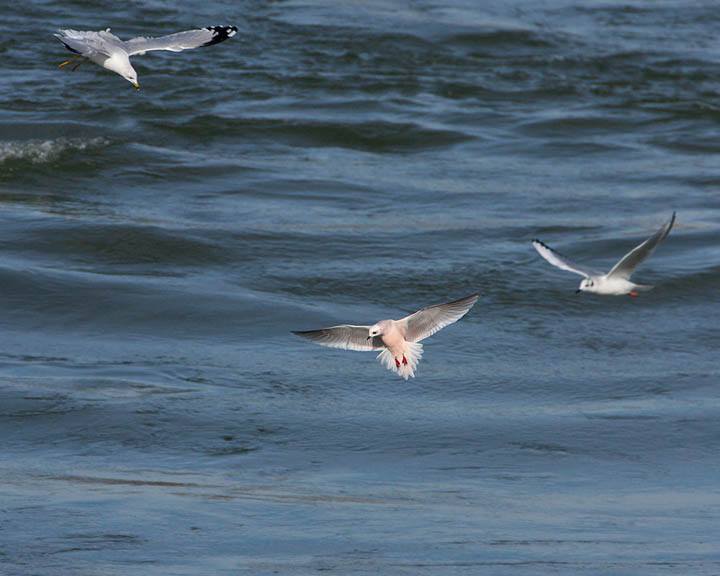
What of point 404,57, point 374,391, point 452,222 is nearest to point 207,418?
point 374,391

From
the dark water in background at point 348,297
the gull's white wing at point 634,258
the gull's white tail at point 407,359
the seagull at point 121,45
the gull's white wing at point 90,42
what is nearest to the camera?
the gull's white tail at point 407,359

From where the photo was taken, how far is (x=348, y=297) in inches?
544

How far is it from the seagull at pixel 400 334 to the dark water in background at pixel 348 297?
120 centimetres

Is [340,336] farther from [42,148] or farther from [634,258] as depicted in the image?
[42,148]

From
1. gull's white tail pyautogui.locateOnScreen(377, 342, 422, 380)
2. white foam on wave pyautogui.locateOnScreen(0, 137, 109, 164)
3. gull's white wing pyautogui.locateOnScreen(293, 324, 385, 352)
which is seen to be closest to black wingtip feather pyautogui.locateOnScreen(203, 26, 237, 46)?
gull's white wing pyautogui.locateOnScreen(293, 324, 385, 352)

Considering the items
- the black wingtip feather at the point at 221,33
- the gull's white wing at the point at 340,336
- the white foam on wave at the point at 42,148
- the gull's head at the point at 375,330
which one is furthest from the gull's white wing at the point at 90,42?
the white foam on wave at the point at 42,148

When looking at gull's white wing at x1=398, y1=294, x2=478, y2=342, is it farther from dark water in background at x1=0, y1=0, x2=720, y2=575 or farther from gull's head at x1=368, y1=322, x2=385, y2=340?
dark water in background at x1=0, y1=0, x2=720, y2=575

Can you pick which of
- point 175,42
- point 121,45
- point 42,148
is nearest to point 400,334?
point 175,42

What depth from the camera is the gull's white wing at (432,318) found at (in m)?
7.37

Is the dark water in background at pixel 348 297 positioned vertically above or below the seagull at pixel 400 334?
below

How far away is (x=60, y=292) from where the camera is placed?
13367 millimetres

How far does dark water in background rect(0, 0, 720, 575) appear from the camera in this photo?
7984 mm

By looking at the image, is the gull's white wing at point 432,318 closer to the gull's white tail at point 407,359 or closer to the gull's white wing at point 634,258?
the gull's white tail at point 407,359

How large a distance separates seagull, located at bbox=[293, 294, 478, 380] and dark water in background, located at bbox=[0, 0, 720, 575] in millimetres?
1196
